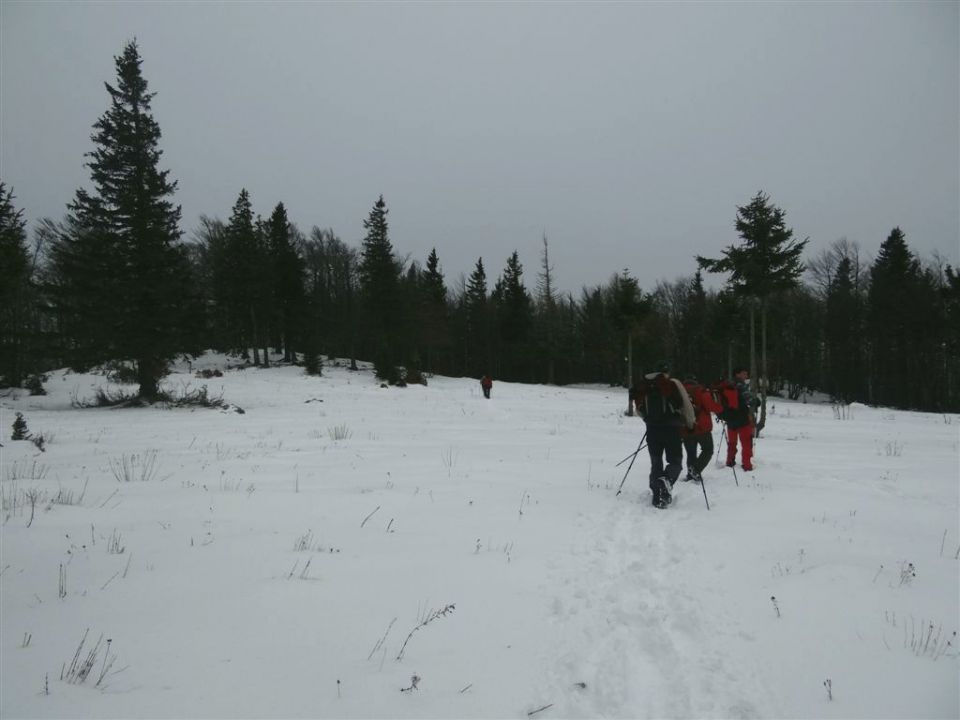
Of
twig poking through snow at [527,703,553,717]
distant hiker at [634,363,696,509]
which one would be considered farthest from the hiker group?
twig poking through snow at [527,703,553,717]

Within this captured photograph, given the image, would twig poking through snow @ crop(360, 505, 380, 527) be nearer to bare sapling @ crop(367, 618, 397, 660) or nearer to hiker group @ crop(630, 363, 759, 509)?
bare sapling @ crop(367, 618, 397, 660)

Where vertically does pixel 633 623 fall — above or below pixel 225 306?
below

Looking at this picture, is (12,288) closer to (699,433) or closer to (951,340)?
(699,433)

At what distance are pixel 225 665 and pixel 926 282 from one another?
159 ft

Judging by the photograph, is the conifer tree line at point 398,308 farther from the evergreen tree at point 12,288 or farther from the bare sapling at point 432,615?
the bare sapling at point 432,615

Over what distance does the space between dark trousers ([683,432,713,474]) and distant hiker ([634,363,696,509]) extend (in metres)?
1.27

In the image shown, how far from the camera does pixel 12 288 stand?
1628 cm

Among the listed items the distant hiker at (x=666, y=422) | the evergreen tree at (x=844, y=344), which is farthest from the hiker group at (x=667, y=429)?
the evergreen tree at (x=844, y=344)

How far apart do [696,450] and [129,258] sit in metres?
22.1

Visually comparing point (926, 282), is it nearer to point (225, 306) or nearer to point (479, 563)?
point (479, 563)

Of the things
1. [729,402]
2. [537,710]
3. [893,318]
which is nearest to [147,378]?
[729,402]

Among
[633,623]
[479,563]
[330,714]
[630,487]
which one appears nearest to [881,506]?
[630,487]

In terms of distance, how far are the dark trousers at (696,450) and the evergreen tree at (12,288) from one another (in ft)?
66.8

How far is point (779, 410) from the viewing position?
89.1 feet
